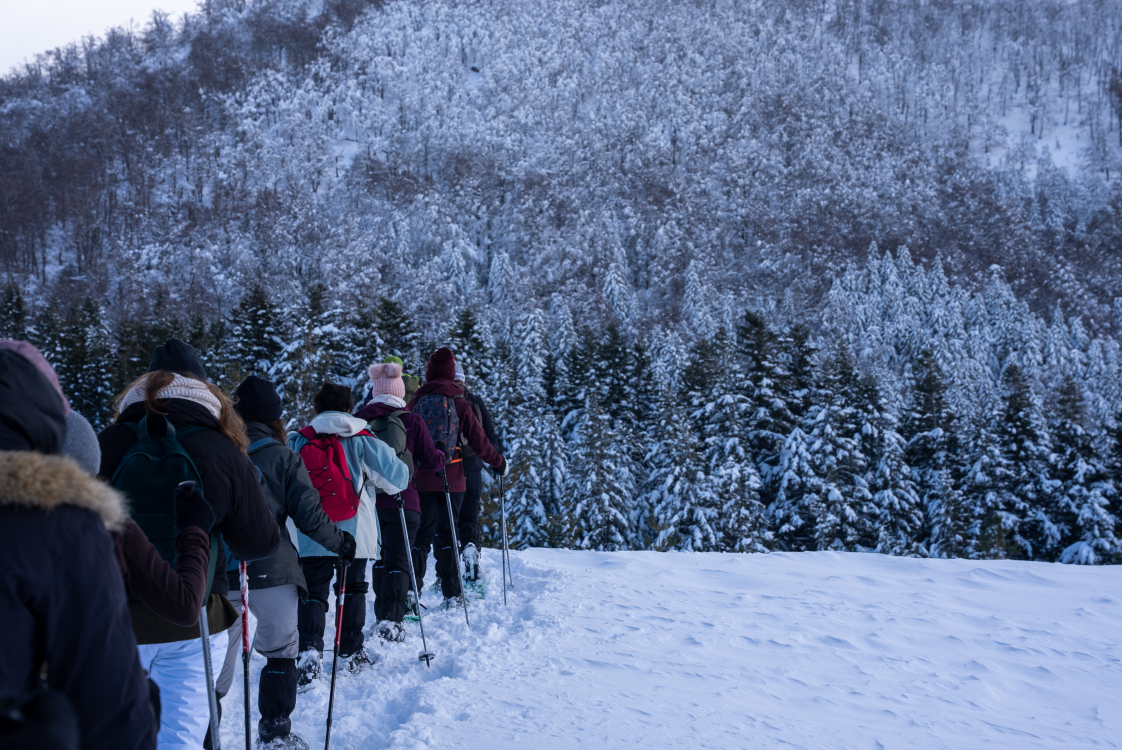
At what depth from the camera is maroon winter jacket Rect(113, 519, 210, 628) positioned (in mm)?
1905

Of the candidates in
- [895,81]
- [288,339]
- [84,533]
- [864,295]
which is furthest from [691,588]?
[895,81]

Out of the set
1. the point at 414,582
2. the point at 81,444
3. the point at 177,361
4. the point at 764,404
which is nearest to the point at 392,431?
the point at 414,582

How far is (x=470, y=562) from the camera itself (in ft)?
21.2

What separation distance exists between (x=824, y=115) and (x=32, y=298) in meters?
160

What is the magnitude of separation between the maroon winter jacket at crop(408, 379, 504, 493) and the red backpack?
4.49 ft

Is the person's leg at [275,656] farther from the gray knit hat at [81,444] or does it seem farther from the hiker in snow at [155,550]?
the gray knit hat at [81,444]

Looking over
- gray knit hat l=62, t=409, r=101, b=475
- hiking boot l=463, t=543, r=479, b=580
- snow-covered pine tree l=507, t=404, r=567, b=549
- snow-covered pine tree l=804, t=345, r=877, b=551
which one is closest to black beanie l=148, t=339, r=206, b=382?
gray knit hat l=62, t=409, r=101, b=475

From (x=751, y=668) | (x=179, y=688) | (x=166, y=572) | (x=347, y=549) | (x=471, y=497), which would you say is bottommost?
(x=751, y=668)

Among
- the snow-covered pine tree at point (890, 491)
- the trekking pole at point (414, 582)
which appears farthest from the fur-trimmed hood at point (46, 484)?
the snow-covered pine tree at point (890, 491)

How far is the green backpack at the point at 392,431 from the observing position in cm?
506

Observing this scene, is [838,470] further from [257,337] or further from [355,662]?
[257,337]

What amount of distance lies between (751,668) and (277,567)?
131 inches

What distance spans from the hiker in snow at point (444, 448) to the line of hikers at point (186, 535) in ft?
0.06

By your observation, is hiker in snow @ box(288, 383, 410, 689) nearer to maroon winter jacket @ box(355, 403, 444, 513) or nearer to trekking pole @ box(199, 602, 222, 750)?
maroon winter jacket @ box(355, 403, 444, 513)
